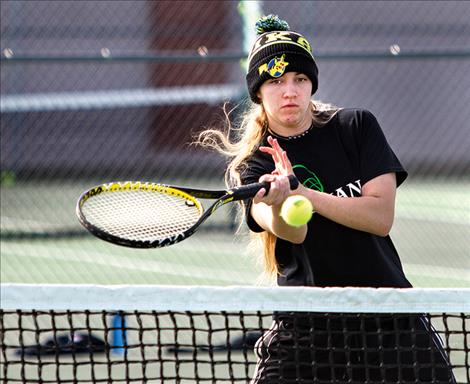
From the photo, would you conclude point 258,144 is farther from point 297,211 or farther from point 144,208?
point 297,211

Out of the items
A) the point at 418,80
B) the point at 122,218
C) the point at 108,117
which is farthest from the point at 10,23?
the point at 122,218

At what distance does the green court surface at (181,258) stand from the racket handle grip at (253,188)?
4.36 m

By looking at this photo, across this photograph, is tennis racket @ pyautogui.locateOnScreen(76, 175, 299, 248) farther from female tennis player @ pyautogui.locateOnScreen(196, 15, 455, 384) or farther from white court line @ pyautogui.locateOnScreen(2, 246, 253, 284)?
white court line @ pyautogui.locateOnScreen(2, 246, 253, 284)

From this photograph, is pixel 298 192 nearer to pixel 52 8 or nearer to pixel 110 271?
pixel 110 271

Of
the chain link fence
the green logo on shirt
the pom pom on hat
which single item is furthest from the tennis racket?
the chain link fence

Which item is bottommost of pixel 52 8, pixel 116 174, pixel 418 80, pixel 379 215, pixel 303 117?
pixel 379 215

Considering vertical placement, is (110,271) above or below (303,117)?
above

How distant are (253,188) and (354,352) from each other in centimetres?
60

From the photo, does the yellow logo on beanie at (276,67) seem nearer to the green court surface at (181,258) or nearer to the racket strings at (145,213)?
the racket strings at (145,213)

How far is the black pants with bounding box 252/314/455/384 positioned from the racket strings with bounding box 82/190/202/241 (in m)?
0.43

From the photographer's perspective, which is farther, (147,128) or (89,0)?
(147,128)

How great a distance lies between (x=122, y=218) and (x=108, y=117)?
9.52 meters

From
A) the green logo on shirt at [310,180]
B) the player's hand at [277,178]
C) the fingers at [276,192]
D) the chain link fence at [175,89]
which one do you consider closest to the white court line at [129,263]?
the chain link fence at [175,89]

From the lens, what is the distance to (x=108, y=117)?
12.6 meters
